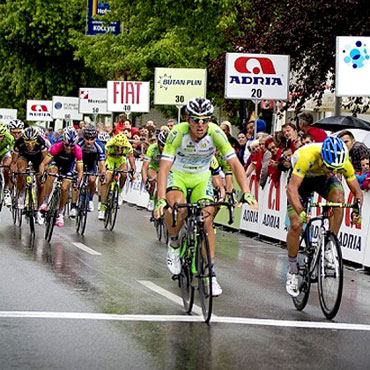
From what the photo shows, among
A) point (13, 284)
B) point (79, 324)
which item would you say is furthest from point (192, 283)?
point (13, 284)

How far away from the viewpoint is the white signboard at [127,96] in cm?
3344

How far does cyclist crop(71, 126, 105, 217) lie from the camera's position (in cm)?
2080

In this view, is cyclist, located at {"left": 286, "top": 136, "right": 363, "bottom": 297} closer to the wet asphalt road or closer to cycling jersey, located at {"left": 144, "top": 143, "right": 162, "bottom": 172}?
the wet asphalt road

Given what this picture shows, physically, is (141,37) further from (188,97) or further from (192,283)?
(192,283)

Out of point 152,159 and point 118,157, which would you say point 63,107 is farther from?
point 152,159

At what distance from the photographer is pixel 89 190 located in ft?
70.3

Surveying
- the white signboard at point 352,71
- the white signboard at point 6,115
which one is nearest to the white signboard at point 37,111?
the white signboard at point 6,115

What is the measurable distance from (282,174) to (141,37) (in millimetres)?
19302

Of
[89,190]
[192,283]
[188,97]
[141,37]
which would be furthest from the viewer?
[141,37]

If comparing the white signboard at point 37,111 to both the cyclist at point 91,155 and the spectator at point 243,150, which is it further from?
the cyclist at point 91,155

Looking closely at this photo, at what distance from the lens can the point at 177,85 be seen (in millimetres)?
29422

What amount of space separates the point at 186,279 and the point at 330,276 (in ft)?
4.43

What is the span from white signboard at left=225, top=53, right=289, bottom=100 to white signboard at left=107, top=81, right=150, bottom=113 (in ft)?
34.3

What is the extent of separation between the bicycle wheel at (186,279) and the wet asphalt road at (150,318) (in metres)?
0.12
